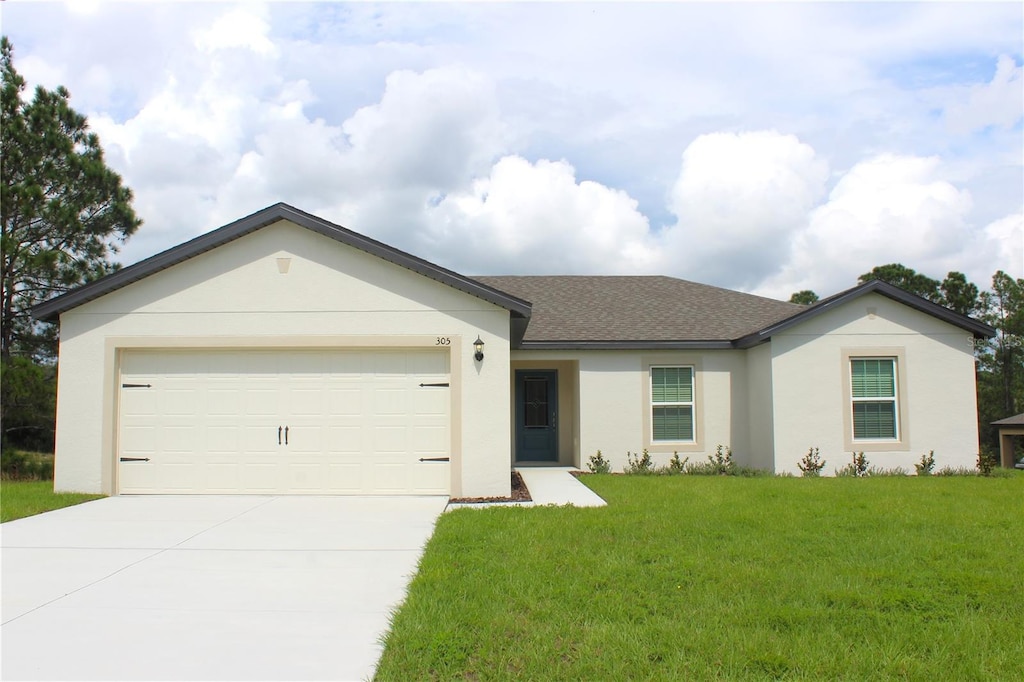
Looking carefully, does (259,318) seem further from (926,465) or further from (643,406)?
(926,465)

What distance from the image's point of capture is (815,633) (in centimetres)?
499

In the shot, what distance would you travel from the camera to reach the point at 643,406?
15758 millimetres

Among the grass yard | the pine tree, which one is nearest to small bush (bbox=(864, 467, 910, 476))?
the grass yard

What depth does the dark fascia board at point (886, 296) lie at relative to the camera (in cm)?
1435

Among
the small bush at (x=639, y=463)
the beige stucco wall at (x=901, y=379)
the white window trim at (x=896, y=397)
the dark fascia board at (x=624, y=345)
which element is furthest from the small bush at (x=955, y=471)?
the small bush at (x=639, y=463)

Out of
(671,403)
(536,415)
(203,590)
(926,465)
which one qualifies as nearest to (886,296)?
(926,465)

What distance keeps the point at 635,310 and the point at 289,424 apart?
9.41m

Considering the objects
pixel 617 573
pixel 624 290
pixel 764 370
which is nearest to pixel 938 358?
pixel 764 370

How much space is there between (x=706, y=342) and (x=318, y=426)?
8.47 meters

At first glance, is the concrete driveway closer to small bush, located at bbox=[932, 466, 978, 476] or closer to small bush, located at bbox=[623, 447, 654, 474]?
small bush, located at bbox=[623, 447, 654, 474]

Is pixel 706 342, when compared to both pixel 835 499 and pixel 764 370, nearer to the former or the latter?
pixel 764 370

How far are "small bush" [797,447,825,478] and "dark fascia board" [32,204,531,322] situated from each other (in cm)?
684

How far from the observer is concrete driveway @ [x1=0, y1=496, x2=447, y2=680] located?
15.3 feet

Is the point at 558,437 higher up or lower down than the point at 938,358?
lower down
